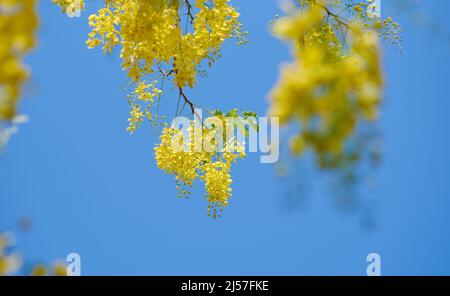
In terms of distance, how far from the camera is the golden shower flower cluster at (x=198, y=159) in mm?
3707

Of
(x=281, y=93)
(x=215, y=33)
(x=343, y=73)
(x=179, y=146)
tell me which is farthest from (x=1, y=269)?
(x=179, y=146)

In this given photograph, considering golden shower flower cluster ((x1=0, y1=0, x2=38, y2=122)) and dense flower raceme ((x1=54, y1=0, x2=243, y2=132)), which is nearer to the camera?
golden shower flower cluster ((x1=0, y1=0, x2=38, y2=122))

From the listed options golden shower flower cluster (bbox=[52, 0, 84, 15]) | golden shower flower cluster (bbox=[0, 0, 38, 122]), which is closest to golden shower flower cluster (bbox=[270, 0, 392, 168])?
golden shower flower cluster (bbox=[0, 0, 38, 122])

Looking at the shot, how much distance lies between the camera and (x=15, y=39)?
3.65 ft

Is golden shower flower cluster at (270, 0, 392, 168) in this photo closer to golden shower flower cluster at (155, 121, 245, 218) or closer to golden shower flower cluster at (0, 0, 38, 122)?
golden shower flower cluster at (0, 0, 38, 122)

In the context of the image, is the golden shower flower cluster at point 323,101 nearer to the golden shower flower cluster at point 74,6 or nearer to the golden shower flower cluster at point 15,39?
the golden shower flower cluster at point 15,39

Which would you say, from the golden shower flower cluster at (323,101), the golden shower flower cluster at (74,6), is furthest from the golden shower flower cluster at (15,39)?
the golden shower flower cluster at (74,6)

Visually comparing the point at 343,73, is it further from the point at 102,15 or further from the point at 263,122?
the point at 263,122

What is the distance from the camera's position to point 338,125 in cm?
112

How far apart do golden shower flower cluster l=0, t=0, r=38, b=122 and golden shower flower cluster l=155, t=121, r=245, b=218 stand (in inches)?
99.2

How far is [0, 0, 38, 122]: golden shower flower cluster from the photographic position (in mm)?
1100

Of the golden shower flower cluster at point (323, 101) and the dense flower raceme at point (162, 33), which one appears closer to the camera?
the golden shower flower cluster at point (323, 101)

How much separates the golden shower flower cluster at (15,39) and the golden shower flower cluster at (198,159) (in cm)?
252
